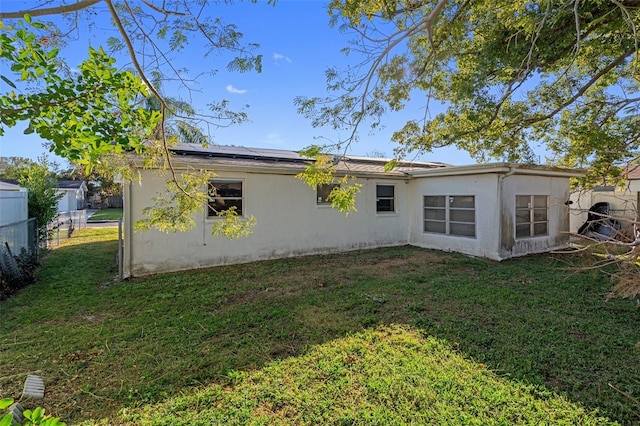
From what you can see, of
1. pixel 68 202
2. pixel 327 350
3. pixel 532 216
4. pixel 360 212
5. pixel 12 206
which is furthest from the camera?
pixel 68 202

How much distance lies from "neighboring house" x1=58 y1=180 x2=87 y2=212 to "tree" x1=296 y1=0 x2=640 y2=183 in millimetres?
30764

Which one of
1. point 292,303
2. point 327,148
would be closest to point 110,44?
point 327,148

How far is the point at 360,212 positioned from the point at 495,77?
5.97 metres

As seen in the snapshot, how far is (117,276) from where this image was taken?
785 cm

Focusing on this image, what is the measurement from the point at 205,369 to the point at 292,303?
2.34 m

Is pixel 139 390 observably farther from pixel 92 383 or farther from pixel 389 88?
pixel 389 88

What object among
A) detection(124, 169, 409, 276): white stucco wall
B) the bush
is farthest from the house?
the bush

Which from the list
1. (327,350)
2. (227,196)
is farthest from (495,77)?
(227,196)

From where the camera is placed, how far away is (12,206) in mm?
8070

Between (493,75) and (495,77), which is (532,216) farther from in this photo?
(493,75)

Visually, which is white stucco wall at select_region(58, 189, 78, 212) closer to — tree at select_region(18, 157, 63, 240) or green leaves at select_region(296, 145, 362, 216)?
tree at select_region(18, 157, 63, 240)

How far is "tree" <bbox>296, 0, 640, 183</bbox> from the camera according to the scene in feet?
16.7

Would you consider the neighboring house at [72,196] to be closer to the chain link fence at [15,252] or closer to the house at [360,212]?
the chain link fence at [15,252]

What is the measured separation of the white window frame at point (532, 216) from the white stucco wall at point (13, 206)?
542 inches
